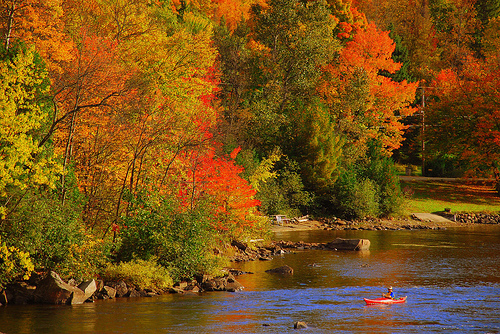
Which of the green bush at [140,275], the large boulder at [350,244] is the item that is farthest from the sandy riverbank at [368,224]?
the green bush at [140,275]

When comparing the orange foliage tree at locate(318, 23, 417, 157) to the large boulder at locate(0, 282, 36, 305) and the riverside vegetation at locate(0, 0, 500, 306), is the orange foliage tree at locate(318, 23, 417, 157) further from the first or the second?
the large boulder at locate(0, 282, 36, 305)

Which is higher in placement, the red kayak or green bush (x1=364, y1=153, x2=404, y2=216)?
green bush (x1=364, y1=153, x2=404, y2=216)

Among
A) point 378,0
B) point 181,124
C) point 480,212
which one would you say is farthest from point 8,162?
point 378,0

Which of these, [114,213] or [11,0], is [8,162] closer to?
[114,213]

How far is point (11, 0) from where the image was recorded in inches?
1149

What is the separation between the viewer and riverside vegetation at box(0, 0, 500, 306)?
24.0 meters

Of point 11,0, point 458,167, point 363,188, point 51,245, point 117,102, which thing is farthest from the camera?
point 458,167

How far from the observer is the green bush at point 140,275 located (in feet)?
83.0

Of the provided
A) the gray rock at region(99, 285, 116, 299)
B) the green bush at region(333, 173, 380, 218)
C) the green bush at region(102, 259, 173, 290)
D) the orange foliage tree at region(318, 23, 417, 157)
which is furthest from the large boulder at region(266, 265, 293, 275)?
the orange foliage tree at region(318, 23, 417, 157)

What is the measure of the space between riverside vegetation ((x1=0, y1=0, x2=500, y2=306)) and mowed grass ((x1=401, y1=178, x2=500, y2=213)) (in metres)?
3.43

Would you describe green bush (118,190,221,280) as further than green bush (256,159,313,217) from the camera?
No

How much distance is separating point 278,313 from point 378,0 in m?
73.8

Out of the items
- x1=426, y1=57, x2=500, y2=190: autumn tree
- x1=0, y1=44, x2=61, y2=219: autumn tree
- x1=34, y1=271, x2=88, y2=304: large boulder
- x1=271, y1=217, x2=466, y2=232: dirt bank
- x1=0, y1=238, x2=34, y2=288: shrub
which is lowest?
x1=34, y1=271, x2=88, y2=304: large boulder

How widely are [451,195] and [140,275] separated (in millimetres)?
47652
